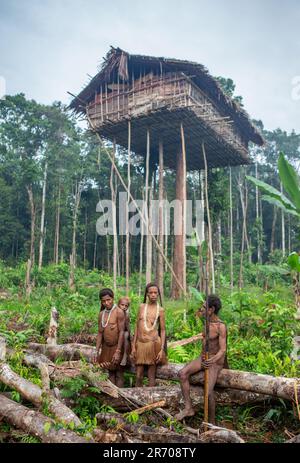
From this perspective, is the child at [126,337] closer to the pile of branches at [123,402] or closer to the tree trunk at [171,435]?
the pile of branches at [123,402]

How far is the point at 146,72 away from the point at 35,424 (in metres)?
11.9

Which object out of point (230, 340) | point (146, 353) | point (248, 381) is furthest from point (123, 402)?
point (230, 340)

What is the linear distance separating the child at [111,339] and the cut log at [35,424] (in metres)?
1.29

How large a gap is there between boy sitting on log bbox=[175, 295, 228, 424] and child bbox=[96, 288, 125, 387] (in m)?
1.03

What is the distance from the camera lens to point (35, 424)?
3.75 meters

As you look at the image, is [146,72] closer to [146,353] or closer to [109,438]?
[146,353]

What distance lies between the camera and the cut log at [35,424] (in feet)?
11.2

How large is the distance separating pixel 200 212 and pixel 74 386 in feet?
56.6

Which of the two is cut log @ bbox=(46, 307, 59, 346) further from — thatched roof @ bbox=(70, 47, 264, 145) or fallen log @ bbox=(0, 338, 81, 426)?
thatched roof @ bbox=(70, 47, 264, 145)

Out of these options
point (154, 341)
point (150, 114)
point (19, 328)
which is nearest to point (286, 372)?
point (154, 341)

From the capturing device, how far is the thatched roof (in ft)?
41.0

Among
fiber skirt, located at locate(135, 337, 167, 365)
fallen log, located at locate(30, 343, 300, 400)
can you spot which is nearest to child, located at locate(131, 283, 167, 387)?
fiber skirt, located at locate(135, 337, 167, 365)

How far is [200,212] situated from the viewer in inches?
833
